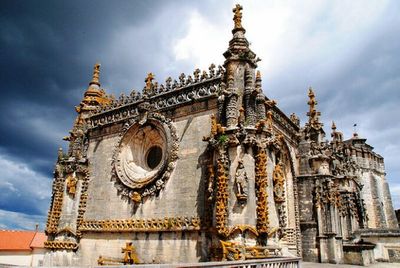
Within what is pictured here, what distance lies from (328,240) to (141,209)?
32.1 ft

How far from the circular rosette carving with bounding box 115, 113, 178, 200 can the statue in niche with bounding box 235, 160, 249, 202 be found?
382 centimetres

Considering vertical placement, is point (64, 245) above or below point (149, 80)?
below

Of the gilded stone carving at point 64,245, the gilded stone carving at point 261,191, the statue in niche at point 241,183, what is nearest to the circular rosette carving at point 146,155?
the statue in niche at point 241,183

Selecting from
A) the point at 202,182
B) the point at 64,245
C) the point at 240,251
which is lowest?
the point at 64,245

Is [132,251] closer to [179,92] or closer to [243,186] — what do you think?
[243,186]

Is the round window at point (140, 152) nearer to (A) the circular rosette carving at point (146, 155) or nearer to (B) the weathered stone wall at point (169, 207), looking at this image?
(A) the circular rosette carving at point (146, 155)

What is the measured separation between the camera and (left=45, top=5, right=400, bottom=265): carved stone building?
1194 cm

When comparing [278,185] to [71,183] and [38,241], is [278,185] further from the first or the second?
[38,241]

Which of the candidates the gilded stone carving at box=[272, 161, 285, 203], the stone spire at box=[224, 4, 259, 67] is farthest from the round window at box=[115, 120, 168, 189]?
the gilded stone carving at box=[272, 161, 285, 203]

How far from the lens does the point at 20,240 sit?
3603 cm

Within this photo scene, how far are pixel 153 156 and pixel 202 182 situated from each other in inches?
189

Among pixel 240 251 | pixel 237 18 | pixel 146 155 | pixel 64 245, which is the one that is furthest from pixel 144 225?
pixel 237 18

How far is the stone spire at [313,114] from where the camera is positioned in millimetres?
20422

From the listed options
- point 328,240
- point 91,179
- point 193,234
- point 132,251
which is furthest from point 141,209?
point 328,240
